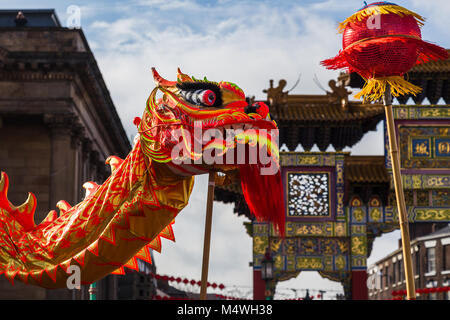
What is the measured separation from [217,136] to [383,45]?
1.53 meters

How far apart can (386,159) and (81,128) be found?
10753mm

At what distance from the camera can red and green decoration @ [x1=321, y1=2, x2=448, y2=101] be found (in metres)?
6.39

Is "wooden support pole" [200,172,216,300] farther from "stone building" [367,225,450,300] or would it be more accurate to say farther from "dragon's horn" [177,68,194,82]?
"stone building" [367,225,450,300]

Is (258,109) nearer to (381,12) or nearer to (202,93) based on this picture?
(202,93)

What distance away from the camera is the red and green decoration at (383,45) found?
6395 millimetres

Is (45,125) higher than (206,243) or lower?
higher

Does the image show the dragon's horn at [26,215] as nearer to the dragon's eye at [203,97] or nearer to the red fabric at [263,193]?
the dragon's eye at [203,97]

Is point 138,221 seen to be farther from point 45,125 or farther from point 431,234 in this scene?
point 431,234

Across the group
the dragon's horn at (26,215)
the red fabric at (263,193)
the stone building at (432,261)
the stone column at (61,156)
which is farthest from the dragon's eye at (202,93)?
the stone building at (432,261)

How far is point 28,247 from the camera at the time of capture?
727 centimetres

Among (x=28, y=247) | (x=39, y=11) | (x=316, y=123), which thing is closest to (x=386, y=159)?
(x=316, y=123)

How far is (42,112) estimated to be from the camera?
27.4 m

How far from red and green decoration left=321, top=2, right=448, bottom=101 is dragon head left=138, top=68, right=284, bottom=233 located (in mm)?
891

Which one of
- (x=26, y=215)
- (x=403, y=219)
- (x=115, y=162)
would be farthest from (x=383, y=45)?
(x=26, y=215)
